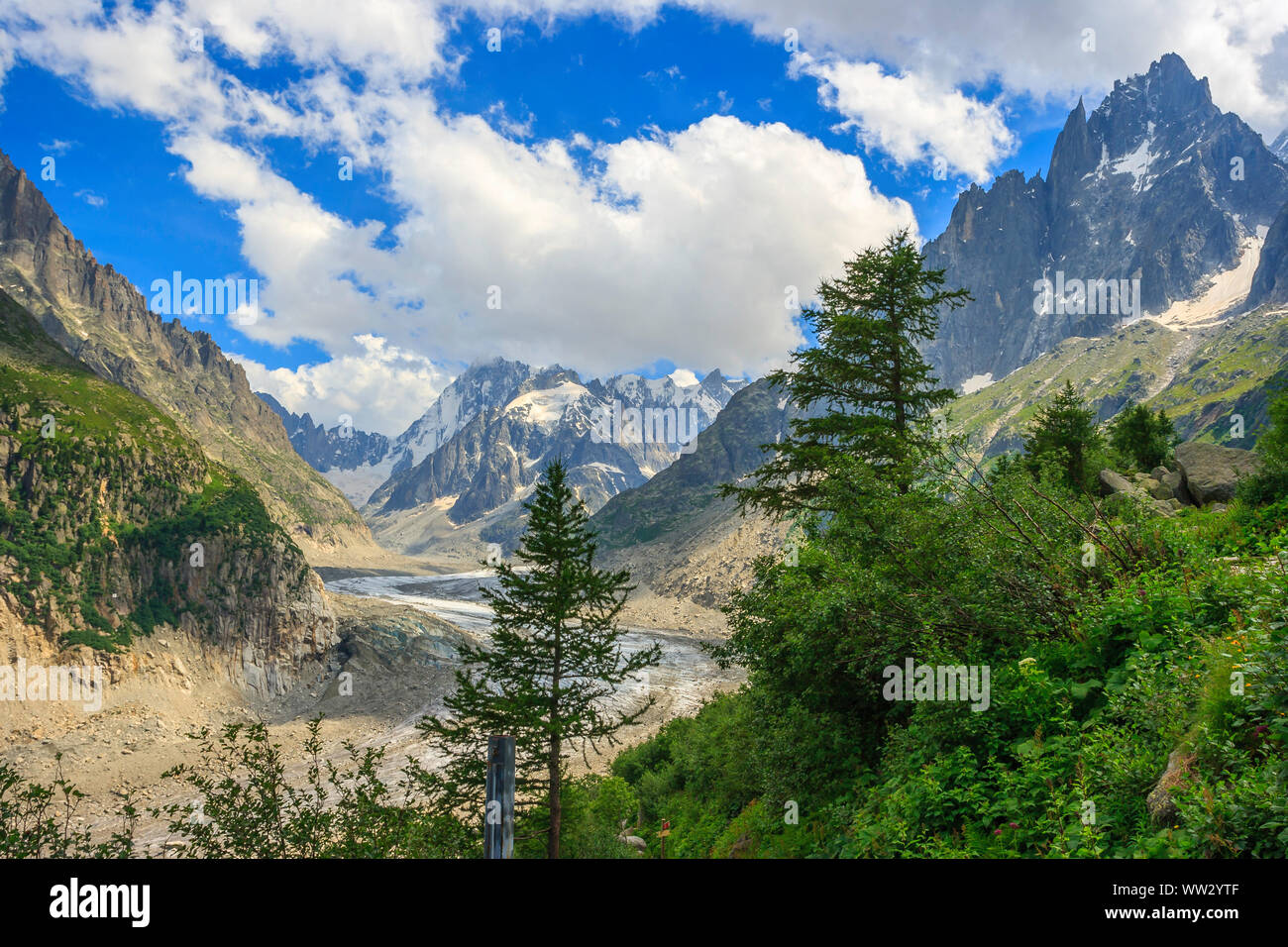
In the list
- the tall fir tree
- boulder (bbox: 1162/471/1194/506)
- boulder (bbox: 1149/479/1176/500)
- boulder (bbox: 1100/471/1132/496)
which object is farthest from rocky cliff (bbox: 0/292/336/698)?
boulder (bbox: 1162/471/1194/506)

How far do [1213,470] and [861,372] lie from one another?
47.1ft

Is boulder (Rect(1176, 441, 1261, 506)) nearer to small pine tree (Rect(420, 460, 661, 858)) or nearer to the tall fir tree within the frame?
the tall fir tree

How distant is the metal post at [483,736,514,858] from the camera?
4252 millimetres

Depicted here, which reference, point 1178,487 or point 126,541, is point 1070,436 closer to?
point 1178,487

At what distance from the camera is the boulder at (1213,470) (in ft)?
69.2

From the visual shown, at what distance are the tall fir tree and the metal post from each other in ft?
42.5

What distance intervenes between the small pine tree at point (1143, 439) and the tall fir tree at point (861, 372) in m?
20.3

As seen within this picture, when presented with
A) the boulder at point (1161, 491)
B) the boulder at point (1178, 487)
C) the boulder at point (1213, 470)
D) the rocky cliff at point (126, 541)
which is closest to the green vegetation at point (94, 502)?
the rocky cliff at point (126, 541)

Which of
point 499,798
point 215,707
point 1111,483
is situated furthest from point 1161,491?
point 215,707

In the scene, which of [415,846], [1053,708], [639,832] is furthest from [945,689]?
[639,832]

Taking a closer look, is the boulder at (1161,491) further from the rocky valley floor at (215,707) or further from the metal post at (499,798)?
the rocky valley floor at (215,707)

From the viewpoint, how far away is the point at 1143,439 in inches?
1275
